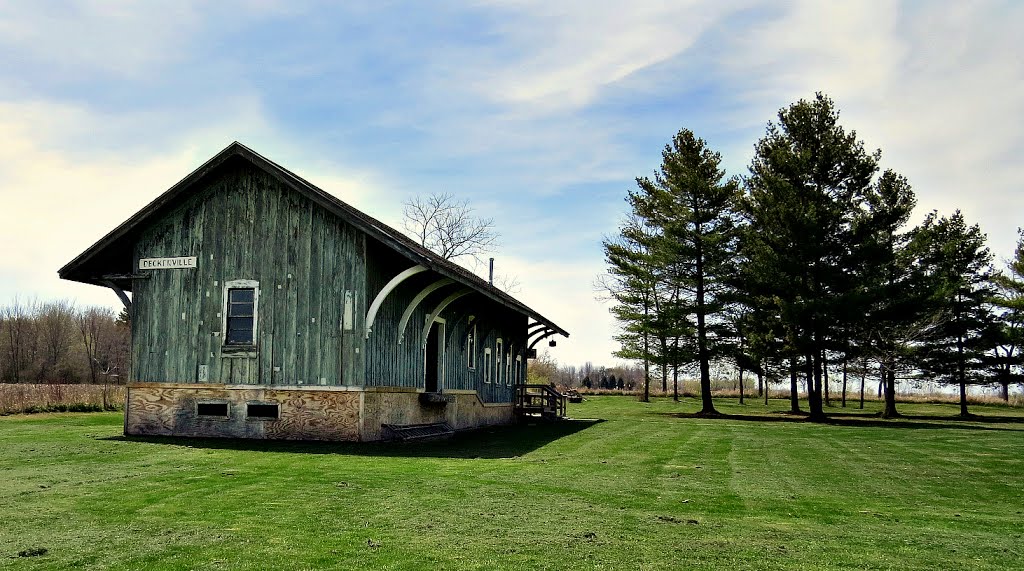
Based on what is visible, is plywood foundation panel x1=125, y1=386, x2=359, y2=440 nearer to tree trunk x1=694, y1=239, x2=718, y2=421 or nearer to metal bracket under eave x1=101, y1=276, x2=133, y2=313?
metal bracket under eave x1=101, y1=276, x2=133, y2=313

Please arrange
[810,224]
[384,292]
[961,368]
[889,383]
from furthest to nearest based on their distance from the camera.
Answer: [961,368], [889,383], [810,224], [384,292]

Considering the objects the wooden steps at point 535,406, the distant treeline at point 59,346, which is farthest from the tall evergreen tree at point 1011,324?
the distant treeline at point 59,346

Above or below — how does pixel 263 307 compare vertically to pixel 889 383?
above

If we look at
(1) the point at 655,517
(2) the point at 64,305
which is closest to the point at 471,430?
(1) the point at 655,517

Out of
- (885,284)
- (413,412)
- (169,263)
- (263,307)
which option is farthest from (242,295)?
(885,284)

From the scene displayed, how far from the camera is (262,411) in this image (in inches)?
675

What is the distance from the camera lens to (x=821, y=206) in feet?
113

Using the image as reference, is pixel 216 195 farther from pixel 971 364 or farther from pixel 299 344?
pixel 971 364

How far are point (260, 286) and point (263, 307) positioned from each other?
46cm

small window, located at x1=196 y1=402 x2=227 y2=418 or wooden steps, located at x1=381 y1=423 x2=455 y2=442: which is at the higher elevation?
small window, located at x1=196 y1=402 x2=227 y2=418

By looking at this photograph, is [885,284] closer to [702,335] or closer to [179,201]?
[702,335]

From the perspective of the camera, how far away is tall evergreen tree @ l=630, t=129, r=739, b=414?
38500mm

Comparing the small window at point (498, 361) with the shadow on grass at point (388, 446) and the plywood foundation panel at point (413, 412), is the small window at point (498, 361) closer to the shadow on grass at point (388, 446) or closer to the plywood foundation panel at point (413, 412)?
the plywood foundation panel at point (413, 412)

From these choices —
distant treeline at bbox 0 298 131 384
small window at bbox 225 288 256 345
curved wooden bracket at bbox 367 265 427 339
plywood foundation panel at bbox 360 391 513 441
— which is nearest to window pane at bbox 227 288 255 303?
small window at bbox 225 288 256 345
